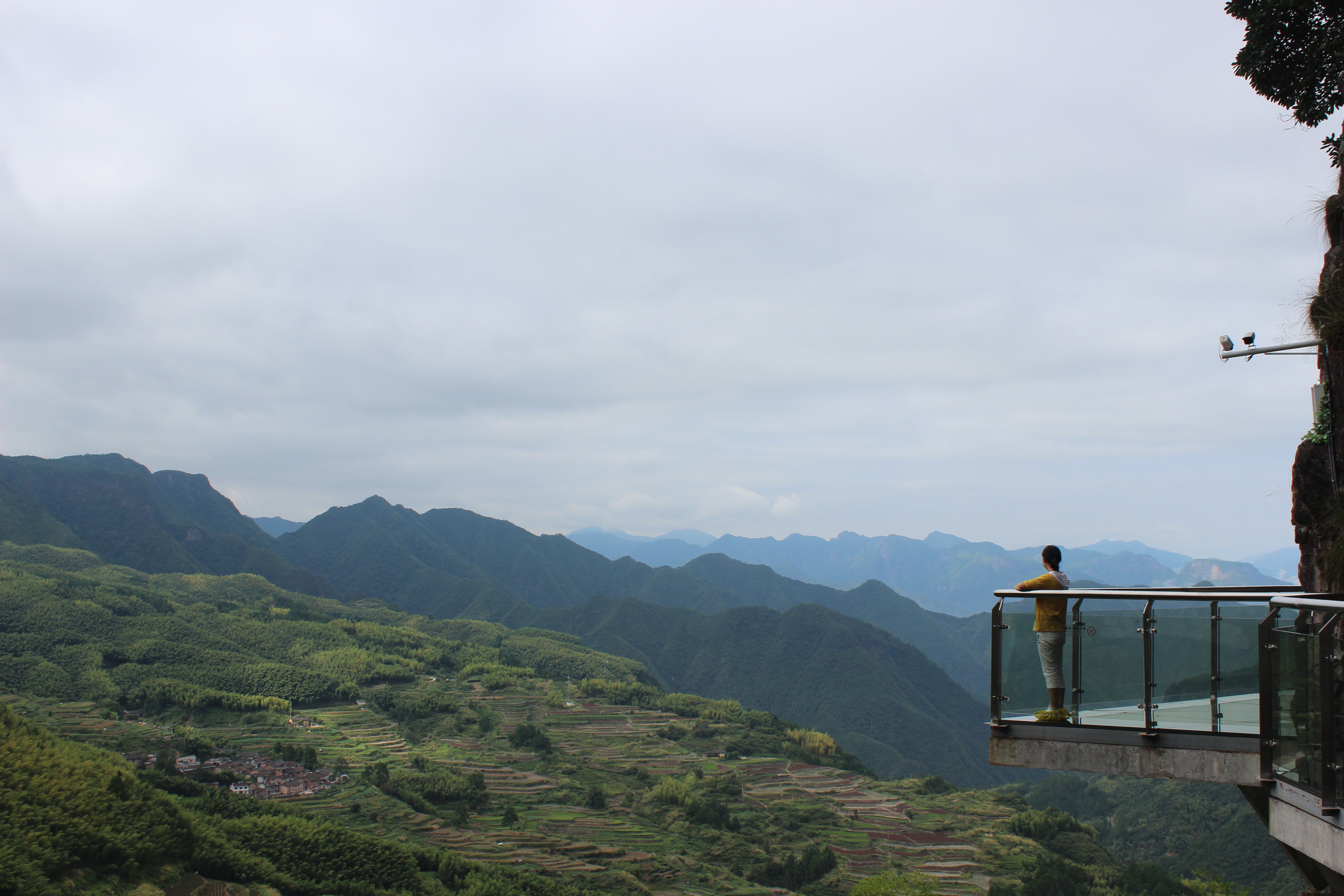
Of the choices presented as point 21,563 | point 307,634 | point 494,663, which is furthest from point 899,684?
point 21,563

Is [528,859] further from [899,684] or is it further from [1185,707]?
[899,684]

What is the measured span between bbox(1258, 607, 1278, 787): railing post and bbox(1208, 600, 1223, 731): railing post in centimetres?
68

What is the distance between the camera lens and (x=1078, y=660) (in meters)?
9.09

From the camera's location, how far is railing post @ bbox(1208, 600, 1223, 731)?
26.9ft

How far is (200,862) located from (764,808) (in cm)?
5512

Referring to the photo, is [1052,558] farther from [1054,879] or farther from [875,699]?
[875,699]

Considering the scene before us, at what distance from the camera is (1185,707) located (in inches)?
333

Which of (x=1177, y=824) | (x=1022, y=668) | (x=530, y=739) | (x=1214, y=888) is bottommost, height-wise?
(x=1177, y=824)

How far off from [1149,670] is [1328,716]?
2.13 m

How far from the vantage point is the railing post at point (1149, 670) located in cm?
856

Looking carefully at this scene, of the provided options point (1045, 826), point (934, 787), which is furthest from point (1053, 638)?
point (934, 787)

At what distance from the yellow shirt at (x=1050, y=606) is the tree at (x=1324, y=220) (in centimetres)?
341

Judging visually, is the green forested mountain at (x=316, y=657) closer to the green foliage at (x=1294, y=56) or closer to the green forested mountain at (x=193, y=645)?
the green forested mountain at (x=193, y=645)

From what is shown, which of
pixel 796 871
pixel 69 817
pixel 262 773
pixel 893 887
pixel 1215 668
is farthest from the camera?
pixel 262 773
